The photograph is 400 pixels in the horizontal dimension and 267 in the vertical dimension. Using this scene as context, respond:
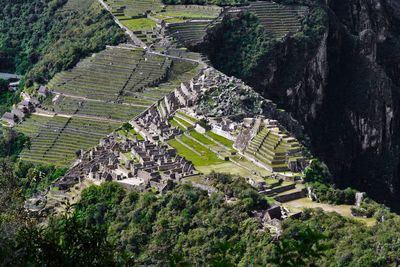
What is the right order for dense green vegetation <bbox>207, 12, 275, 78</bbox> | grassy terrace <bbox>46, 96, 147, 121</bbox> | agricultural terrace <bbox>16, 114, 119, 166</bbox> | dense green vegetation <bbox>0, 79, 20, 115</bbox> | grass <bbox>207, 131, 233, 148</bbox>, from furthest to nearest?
dense green vegetation <bbox>207, 12, 275, 78</bbox> < dense green vegetation <bbox>0, 79, 20, 115</bbox> < grassy terrace <bbox>46, 96, 147, 121</bbox> < agricultural terrace <bbox>16, 114, 119, 166</bbox> < grass <bbox>207, 131, 233, 148</bbox>

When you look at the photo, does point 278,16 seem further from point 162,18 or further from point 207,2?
point 162,18

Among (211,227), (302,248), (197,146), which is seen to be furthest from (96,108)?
(302,248)

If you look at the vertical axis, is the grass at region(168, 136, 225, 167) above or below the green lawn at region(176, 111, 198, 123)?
below

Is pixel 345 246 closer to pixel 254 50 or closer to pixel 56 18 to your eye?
pixel 254 50

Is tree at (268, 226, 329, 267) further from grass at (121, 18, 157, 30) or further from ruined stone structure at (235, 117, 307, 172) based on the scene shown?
grass at (121, 18, 157, 30)

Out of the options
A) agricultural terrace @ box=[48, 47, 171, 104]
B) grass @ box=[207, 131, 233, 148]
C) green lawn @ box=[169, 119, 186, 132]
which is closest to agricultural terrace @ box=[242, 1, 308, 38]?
agricultural terrace @ box=[48, 47, 171, 104]

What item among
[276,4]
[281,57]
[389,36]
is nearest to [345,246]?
[281,57]

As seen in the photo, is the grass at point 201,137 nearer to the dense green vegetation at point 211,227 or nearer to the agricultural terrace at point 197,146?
the agricultural terrace at point 197,146
